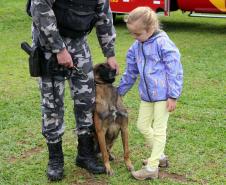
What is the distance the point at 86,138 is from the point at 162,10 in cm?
891

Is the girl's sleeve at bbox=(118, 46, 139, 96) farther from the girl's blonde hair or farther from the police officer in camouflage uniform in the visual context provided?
the girl's blonde hair

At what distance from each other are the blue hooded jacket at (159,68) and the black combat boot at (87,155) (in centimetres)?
66

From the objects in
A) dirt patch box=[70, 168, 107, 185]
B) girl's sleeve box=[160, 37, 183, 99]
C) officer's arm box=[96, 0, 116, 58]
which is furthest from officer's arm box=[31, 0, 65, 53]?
dirt patch box=[70, 168, 107, 185]

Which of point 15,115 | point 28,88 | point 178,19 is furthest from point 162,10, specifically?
point 15,115

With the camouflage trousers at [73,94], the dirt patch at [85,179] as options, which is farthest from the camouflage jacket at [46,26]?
the dirt patch at [85,179]

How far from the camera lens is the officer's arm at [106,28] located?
4094 mm

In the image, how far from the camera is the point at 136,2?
12.8 m

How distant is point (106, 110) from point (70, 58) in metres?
0.60

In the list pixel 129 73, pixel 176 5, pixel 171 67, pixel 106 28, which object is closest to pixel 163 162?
pixel 129 73

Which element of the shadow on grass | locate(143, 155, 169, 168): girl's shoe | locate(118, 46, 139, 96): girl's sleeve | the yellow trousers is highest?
locate(118, 46, 139, 96): girl's sleeve

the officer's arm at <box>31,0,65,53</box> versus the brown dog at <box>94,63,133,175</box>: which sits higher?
the officer's arm at <box>31,0,65,53</box>

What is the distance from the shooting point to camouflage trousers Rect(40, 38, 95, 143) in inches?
155

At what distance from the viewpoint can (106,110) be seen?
13.5ft

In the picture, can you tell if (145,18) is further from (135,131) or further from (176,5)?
(176,5)
